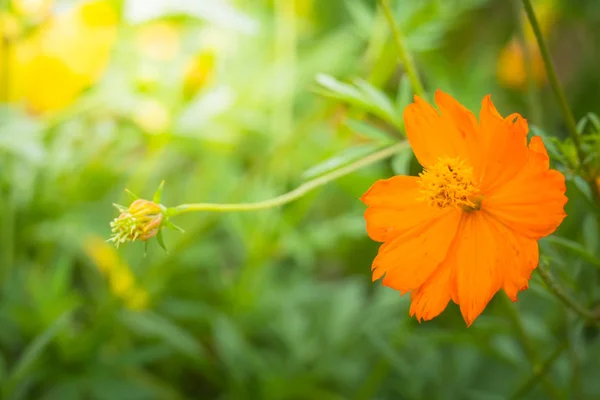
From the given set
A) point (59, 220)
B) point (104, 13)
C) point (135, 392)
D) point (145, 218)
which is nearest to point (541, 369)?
point (145, 218)

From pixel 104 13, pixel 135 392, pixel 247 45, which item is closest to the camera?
pixel 135 392

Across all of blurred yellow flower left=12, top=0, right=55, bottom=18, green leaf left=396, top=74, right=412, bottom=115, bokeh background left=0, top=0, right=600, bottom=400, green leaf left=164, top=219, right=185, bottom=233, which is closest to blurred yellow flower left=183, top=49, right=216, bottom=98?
bokeh background left=0, top=0, right=600, bottom=400

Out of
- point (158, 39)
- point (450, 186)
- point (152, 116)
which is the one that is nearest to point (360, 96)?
point (450, 186)

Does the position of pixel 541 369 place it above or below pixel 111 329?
below

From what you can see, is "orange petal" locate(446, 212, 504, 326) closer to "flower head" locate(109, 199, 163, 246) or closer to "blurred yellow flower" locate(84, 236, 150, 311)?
"flower head" locate(109, 199, 163, 246)

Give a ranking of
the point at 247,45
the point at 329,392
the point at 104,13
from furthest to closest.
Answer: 1. the point at 247,45
2. the point at 104,13
3. the point at 329,392

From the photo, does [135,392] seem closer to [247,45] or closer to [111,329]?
[111,329]
